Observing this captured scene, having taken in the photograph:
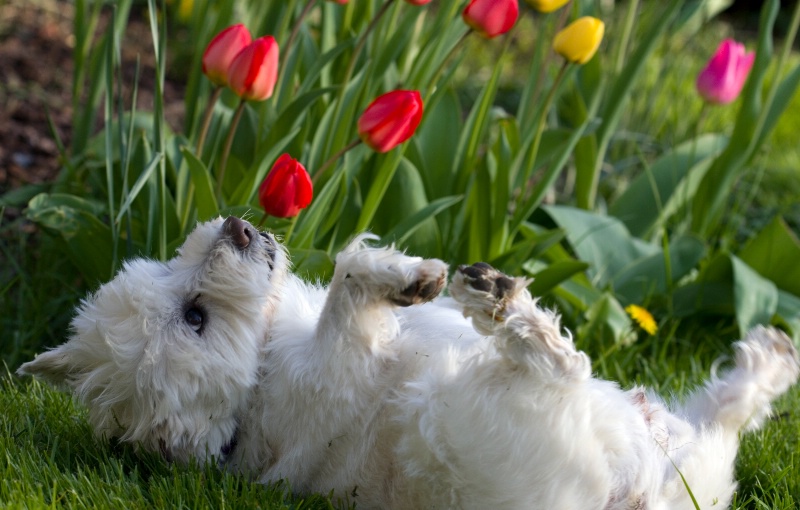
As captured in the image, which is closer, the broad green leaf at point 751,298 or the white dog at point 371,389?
the white dog at point 371,389

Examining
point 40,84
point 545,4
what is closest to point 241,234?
point 545,4

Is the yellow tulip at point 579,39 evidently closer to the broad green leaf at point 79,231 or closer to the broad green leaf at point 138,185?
the broad green leaf at point 138,185

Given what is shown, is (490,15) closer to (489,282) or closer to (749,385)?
(489,282)

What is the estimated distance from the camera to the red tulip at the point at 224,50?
2.36 meters

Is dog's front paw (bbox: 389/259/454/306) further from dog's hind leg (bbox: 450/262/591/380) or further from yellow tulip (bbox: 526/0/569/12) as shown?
yellow tulip (bbox: 526/0/569/12)

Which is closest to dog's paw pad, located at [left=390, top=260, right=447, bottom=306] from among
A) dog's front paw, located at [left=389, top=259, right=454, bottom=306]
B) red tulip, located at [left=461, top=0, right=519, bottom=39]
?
dog's front paw, located at [left=389, top=259, right=454, bottom=306]

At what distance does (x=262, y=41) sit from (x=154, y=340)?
0.87 metres

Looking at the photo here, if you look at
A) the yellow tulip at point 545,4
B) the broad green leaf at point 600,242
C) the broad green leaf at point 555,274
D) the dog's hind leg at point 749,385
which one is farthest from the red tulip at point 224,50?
the dog's hind leg at point 749,385

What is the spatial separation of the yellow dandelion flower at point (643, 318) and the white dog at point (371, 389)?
2.99ft

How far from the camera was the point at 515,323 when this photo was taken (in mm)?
1667

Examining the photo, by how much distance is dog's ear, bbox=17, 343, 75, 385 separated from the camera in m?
1.97

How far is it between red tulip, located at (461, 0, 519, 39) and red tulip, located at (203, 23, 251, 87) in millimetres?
636

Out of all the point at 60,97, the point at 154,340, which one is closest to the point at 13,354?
the point at 154,340

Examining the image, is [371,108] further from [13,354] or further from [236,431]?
[13,354]
